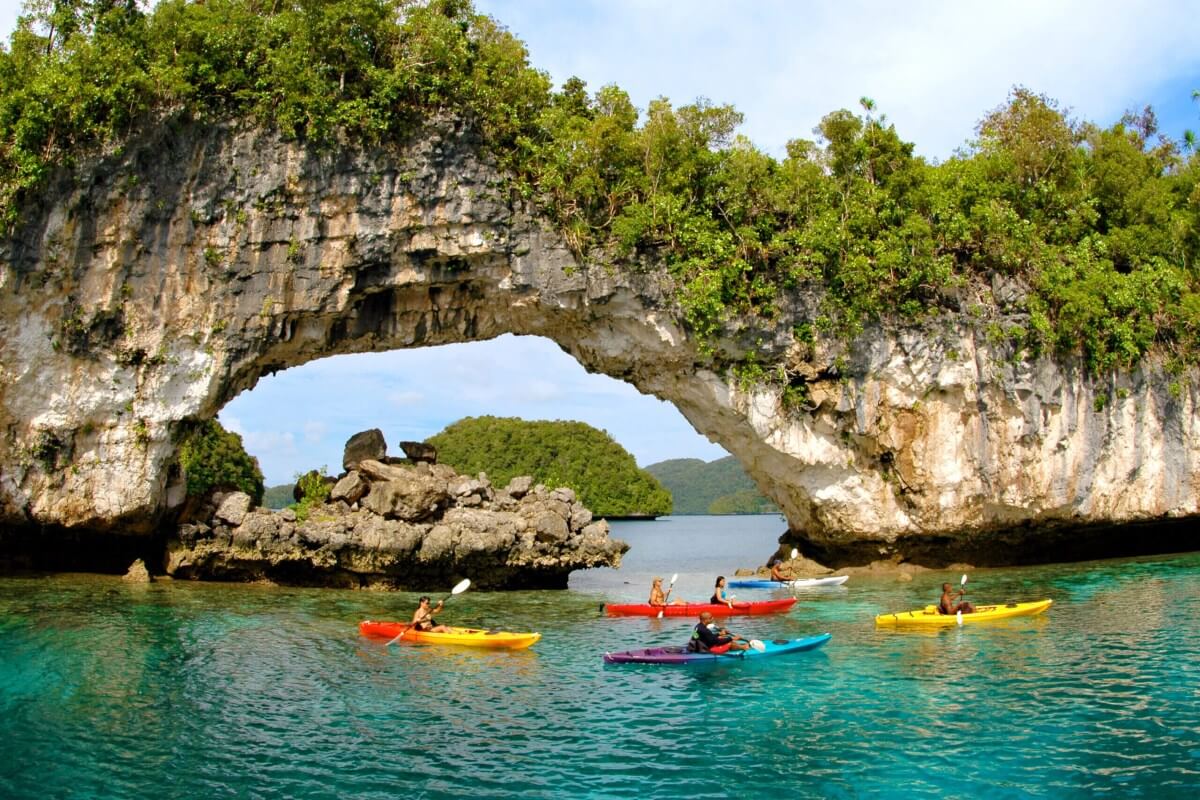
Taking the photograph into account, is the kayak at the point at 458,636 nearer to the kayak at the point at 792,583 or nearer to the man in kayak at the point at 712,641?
the man in kayak at the point at 712,641

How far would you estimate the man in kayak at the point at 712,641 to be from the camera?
14.6 m

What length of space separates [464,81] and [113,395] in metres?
11.6

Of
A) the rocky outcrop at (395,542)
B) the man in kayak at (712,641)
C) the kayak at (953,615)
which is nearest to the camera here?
the man in kayak at (712,641)

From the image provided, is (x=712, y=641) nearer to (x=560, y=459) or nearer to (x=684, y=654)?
(x=684, y=654)

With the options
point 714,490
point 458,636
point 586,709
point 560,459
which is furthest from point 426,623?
point 714,490

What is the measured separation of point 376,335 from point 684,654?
13.4 m

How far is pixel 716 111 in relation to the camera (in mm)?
23516

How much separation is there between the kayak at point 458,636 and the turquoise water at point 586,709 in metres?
0.34

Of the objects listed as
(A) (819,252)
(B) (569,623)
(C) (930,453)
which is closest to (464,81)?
(A) (819,252)

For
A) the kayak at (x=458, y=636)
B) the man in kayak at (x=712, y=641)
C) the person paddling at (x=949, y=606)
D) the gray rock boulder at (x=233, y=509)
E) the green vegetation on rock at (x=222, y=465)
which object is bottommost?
the kayak at (x=458, y=636)

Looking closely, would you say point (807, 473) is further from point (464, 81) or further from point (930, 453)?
point (464, 81)

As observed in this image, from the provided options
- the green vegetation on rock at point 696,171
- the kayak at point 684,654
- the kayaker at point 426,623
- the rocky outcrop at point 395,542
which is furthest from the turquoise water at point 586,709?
the green vegetation on rock at point 696,171

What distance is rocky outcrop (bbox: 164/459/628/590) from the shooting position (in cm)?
2272

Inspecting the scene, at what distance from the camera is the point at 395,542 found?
2245 centimetres
